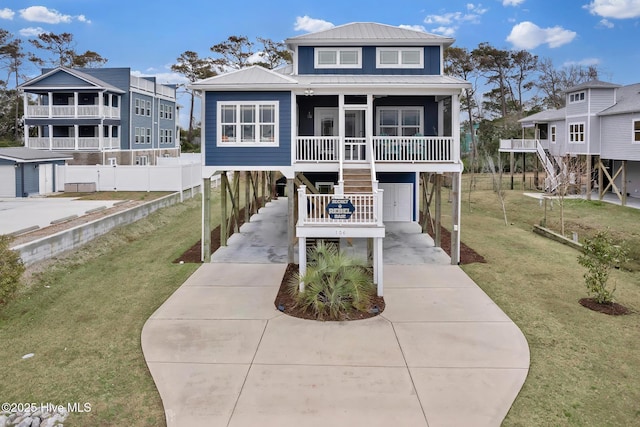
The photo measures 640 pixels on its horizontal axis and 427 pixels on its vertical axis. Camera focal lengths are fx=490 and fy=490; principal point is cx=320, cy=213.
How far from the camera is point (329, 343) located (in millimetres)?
9250

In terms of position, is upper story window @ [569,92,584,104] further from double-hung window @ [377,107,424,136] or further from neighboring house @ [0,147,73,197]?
neighboring house @ [0,147,73,197]

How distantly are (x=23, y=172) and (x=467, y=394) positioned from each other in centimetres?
2860

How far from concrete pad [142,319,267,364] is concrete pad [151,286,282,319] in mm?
386

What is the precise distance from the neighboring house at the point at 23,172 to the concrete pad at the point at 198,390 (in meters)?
24.6

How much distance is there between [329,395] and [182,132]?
226 ft

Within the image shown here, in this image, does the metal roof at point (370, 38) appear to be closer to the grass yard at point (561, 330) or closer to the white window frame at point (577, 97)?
the grass yard at point (561, 330)

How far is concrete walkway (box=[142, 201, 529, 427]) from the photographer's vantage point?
6840mm

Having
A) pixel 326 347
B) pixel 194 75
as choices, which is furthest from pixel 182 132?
pixel 326 347

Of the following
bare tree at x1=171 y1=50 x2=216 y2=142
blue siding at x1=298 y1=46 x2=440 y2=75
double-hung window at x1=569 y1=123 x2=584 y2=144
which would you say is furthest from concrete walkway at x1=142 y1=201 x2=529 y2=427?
bare tree at x1=171 y1=50 x2=216 y2=142

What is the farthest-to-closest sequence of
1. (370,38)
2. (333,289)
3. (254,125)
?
1. (370,38)
2. (254,125)
3. (333,289)

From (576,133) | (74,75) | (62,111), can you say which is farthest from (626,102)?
(62,111)

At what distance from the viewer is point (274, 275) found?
14.2 meters

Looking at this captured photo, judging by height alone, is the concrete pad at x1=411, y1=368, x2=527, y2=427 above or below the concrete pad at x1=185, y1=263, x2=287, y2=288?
below

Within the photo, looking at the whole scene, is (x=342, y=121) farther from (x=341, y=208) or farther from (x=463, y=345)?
(x=463, y=345)
